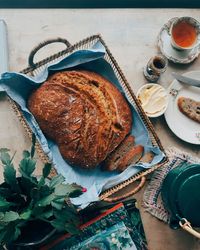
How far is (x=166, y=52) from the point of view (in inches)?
53.1

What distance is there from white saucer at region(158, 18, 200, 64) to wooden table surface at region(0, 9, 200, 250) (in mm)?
26

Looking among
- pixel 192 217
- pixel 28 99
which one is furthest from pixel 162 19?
pixel 192 217

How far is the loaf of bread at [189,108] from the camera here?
4.35 feet

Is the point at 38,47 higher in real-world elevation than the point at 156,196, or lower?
higher

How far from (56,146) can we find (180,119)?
33cm

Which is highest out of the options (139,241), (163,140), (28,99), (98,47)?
(98,47)

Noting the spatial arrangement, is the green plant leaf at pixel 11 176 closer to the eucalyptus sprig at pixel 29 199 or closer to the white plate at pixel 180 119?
the eucalyptus sprig at pixel 29 199

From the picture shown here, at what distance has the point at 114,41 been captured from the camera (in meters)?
1.37

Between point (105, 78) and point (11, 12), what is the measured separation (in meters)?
0.31

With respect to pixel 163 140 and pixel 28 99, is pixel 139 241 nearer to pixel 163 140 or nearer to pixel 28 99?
pixel 163 140

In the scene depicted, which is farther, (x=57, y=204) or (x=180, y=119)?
(x=180, y=119)

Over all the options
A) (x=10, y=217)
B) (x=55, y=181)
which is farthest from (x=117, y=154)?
(x=10, y=217)

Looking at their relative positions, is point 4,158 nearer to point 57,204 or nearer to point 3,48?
point 57,204

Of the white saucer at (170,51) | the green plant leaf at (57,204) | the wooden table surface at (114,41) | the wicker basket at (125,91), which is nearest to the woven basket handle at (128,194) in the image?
the wicker basket at (125,91)
